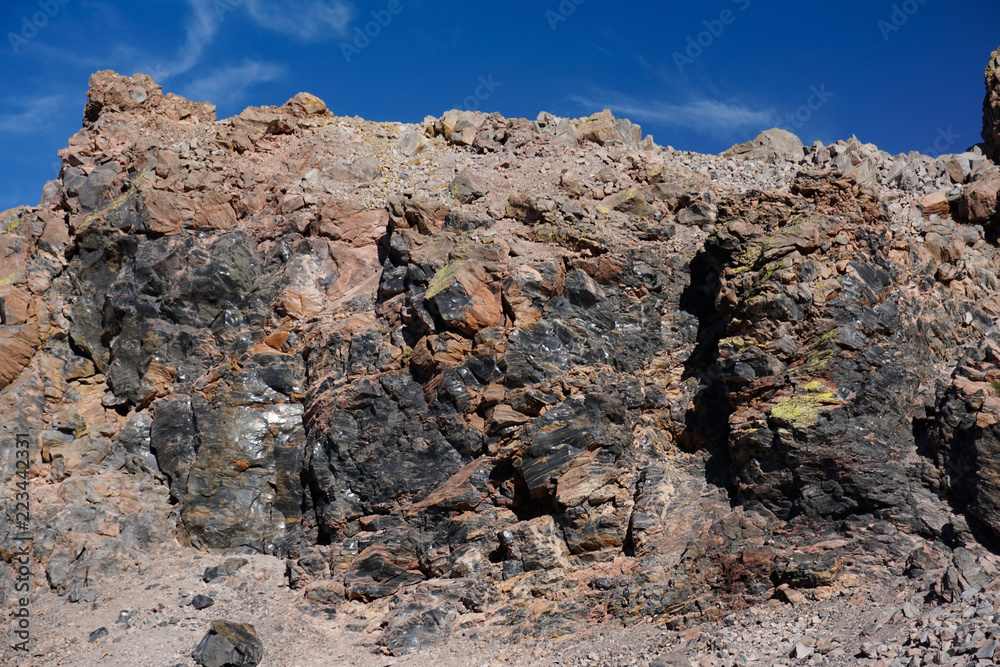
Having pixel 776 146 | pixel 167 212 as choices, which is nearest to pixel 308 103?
pixel 167 212

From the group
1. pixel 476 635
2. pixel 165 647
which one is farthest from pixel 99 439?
pixel 476 635

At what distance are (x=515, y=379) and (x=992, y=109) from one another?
60.3 ft

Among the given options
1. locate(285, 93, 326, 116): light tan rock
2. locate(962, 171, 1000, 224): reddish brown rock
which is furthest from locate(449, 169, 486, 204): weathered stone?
locate(962, 171, 1000, 224): reddish brown rock

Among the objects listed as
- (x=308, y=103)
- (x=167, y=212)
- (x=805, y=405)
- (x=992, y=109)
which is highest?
(x=308, y=103)

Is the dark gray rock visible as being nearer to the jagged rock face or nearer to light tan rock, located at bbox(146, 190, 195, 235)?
light tan rock, located at bbox(146, 190, 195, 235)

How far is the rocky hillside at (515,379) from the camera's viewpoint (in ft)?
50.5

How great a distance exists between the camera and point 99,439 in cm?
2117

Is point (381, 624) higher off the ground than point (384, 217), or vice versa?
point (384, 217)

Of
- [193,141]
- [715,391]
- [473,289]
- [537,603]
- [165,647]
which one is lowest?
[165,647]

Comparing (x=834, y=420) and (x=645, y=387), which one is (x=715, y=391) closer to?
(x=645, y=387)

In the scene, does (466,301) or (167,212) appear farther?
(167,212)

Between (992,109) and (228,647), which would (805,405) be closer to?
(228,647)

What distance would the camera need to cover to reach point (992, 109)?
76.8 ft

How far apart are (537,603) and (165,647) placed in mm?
8483
